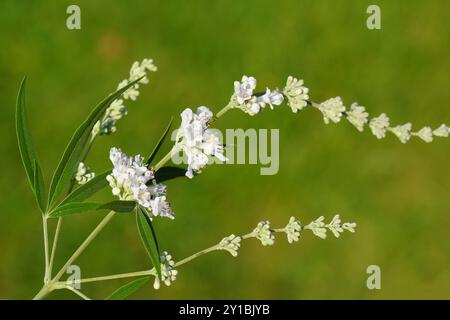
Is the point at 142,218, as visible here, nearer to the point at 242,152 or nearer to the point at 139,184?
the point at 139,184

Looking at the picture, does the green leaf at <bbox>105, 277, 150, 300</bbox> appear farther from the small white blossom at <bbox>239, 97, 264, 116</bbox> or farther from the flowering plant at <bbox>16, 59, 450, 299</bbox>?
the small white blossom at <bbox>239, 97, 264, 116</bbox>

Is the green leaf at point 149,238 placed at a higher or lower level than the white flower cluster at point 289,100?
lower

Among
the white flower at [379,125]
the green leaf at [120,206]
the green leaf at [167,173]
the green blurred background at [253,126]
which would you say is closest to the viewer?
the green leaf at [120,206]

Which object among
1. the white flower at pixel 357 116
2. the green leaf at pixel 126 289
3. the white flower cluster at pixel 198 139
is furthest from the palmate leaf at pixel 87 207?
the white flower at pixel 357 116

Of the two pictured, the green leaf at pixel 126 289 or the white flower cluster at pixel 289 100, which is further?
the green leaf at pixel 126 289

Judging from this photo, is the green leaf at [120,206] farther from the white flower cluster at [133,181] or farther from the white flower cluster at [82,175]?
the white flower cluster at [82,175]
